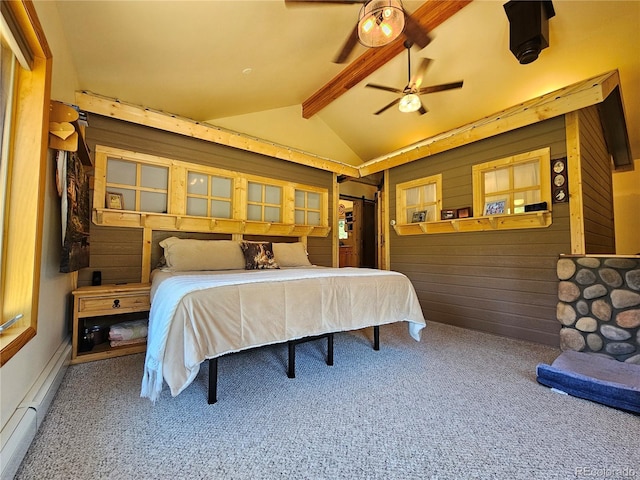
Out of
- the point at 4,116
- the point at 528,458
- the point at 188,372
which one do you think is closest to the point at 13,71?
the point at 4,116

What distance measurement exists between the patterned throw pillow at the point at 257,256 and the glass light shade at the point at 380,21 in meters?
2.50

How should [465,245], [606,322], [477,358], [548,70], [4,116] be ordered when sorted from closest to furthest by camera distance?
[4,116] → [606,322] → [477,358] → [548,70] → [465,245]

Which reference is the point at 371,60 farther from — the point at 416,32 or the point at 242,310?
the point at 242,310

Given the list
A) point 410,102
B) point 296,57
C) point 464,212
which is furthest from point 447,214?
point 296,57

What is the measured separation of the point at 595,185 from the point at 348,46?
11.5 feet

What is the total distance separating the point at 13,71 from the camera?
4.47ft

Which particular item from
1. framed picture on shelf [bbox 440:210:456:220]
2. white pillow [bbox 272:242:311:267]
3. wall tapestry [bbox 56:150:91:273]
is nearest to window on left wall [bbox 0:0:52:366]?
wall tapestry [bbox 56:150:91:273]

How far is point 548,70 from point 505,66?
461 mm

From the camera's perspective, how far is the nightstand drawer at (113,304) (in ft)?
7.95

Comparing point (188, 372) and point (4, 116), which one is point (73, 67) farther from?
point (188, 372)

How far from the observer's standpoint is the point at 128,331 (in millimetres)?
2623

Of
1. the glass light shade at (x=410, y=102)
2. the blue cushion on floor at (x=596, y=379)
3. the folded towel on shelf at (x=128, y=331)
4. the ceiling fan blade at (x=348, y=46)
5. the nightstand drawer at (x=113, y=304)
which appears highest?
the ceiling fan blade at (x=348, y=46)

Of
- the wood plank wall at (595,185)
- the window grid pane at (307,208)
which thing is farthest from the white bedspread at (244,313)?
the wood plank wall at (595,185)

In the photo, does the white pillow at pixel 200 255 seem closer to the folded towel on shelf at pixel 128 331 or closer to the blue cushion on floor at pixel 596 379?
the folded towel on shelf at pixel 128 331
